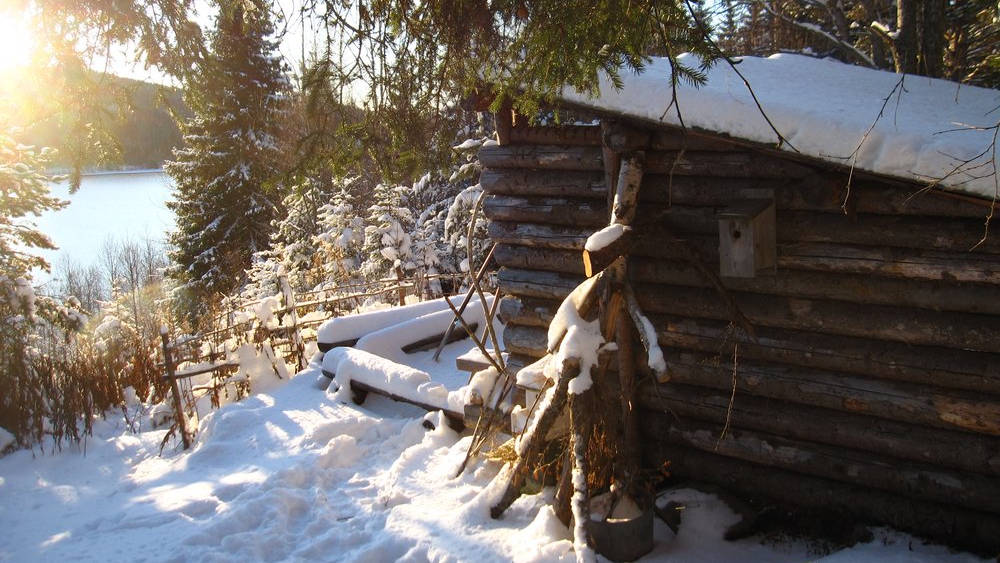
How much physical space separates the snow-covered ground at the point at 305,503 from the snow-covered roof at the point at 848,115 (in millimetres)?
2177

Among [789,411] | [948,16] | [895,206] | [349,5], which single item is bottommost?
[789,411]

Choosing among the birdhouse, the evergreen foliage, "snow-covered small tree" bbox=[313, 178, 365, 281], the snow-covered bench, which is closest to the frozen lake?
"snow-covered small tree" bbox=[313, 178, 365, 281]

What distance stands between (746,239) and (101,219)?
8101 centimetres

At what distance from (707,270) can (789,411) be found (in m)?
1.12

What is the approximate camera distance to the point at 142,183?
114062 millimetres

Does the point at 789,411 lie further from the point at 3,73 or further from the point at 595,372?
the point at 3,73

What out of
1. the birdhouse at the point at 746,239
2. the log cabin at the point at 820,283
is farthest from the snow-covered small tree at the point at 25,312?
the birdhouse at the point at 746,239

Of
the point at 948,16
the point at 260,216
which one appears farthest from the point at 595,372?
the point at 260,216

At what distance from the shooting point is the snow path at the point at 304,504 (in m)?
4.39

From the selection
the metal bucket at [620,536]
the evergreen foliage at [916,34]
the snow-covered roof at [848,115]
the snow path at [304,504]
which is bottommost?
the snow path at [304,504]

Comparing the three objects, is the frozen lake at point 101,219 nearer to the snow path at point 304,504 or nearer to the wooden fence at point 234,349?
the wooden fence at point 234,349

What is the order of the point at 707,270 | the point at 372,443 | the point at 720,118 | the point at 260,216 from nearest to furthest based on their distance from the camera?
the point at 720,118 → the point at 707,270 → the point at 372,443 → the point at 260,216

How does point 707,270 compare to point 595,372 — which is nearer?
point 595,372

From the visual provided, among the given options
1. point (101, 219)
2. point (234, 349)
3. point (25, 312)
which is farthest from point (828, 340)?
point (101, 219)
